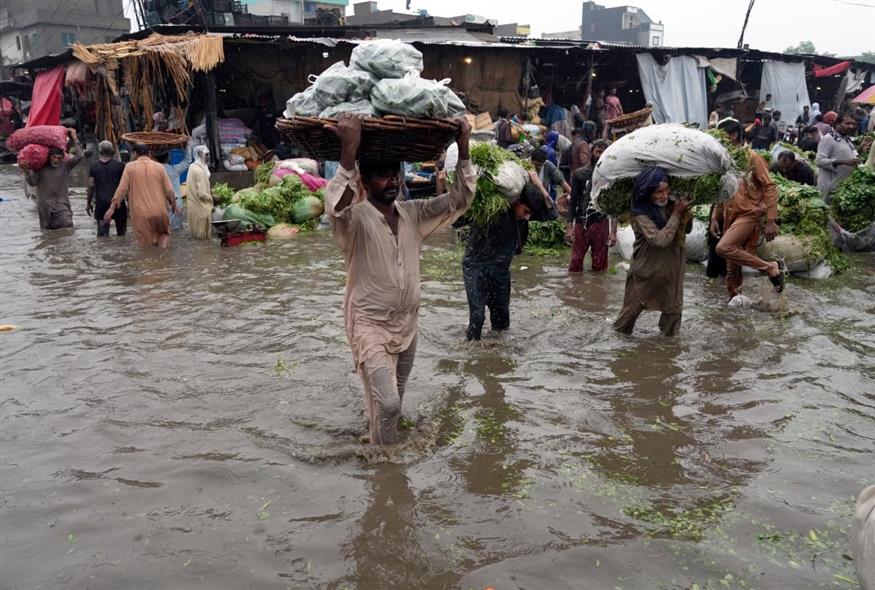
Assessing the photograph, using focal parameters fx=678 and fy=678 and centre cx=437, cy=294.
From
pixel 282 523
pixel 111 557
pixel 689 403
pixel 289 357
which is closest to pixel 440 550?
pixel 282 523

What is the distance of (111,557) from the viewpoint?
119 inches

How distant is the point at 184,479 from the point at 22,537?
0.78 meters

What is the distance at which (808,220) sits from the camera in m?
8.28

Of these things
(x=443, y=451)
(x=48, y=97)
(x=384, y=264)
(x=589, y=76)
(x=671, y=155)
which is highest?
(x=589, y=76)

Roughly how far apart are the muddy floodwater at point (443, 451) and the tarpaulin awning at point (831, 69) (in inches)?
695

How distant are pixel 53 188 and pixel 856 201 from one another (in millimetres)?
12427

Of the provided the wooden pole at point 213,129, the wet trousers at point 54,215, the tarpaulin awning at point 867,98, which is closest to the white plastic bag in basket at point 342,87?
the wet trousers at point 54,215

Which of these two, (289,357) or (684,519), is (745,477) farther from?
(289,357)

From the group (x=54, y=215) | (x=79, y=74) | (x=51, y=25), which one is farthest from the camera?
(x=51, y=25)

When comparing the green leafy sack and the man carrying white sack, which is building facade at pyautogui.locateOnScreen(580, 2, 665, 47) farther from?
the man carrying white sack

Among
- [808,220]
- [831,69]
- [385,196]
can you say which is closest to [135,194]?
[385,196]

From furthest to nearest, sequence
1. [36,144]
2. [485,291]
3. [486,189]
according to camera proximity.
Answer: [36,144], [485,291], [486,189]

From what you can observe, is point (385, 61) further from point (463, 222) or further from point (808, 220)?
point (808, 220)

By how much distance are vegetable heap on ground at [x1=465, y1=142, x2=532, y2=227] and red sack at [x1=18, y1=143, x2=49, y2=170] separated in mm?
9033
